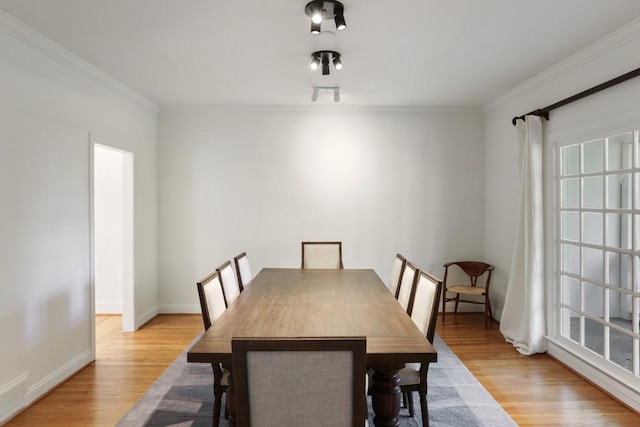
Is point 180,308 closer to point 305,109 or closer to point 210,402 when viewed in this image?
point 210,402

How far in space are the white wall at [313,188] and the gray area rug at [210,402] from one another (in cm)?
181

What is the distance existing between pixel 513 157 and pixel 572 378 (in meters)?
2.18

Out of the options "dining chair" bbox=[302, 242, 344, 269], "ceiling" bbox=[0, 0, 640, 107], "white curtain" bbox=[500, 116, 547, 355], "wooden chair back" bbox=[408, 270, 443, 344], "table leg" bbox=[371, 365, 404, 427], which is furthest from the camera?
"dining chair" bbox=[302, 242, 344, 269]

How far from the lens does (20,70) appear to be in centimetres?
258

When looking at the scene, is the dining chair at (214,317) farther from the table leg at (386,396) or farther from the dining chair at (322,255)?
the dining chair at (322,255)

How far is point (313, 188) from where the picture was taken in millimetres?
4785

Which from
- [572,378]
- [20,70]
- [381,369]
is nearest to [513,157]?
[572,378]

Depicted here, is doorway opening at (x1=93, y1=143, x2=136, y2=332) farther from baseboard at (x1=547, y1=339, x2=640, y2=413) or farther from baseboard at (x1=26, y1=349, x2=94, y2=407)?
baseboard at (x1=547, y1=339, x2=640, y2=413)

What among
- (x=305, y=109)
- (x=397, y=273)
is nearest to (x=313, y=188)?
(x=305, y=109)

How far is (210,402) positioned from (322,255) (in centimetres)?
183

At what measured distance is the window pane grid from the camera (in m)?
2.65

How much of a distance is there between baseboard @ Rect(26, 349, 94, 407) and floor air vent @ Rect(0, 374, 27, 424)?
78mm

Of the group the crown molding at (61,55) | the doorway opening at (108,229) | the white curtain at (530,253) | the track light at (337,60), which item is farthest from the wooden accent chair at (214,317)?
the doorway opening at (108,229)

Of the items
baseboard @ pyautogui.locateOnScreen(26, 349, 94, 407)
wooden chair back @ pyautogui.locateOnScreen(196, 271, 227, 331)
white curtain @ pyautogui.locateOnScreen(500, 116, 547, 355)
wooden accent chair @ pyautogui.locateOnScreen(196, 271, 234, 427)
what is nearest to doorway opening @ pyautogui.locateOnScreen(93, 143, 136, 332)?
baseboard @ pyautogui.locateOnScreen(26, 349, 94, 407)
